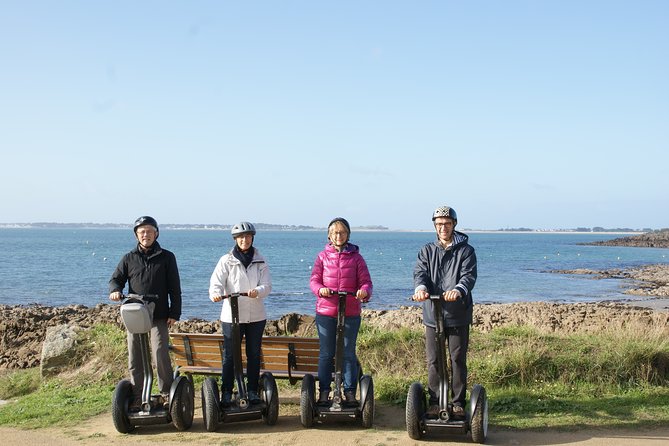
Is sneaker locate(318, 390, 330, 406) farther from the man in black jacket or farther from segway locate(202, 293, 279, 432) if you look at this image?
the man in black jacket

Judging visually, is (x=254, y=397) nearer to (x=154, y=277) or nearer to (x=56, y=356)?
(x=154, y=277)

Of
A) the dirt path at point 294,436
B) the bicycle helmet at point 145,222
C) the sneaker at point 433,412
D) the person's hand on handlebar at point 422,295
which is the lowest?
the dirt path at point 294,436

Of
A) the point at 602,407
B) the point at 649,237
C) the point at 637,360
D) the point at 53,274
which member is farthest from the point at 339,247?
the point at 649,237

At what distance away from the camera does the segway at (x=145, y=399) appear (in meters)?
6.27

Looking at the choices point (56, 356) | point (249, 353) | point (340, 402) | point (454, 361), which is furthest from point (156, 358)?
point (56, 356)

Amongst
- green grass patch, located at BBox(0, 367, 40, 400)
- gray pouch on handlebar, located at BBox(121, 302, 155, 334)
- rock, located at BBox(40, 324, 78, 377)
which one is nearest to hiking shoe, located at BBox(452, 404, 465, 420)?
gray pouch on handlebar, located at BBox(121, 302, 155, 334)

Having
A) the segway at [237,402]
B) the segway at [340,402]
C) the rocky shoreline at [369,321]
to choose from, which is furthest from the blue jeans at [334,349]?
the rocky shoreline at [369,321]

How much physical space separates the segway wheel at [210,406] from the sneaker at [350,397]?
1211 millimetres

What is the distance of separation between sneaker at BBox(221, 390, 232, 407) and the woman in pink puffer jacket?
2.85 feet

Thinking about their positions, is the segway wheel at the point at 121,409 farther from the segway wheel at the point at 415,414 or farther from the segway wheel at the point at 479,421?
the segway wheel at the point at 479,421

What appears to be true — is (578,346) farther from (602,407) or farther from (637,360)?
(602,407)

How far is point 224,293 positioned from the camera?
6.61 metres

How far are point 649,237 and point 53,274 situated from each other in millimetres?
101904

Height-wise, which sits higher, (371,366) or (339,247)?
(339,247)
